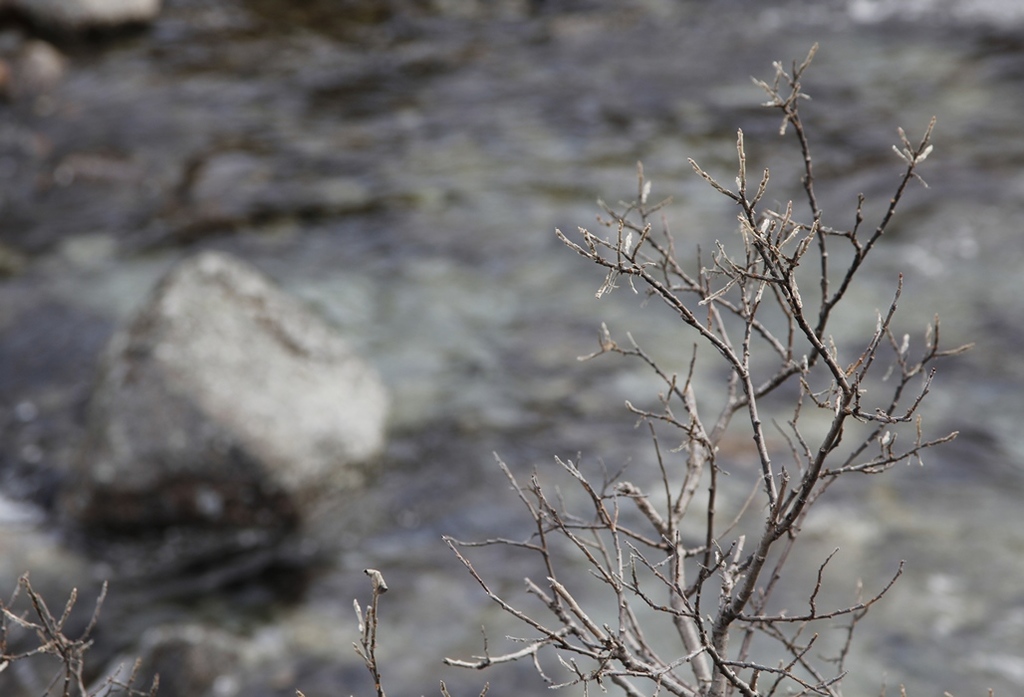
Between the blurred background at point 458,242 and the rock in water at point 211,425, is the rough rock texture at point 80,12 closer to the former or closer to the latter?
the blurred background at point 458,242

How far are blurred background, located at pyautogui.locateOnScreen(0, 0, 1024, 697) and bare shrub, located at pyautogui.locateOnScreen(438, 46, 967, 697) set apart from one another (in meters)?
0.26

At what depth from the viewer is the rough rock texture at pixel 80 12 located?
10.6 metres

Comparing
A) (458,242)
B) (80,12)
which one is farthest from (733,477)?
(80,12)

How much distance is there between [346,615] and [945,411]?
327cm

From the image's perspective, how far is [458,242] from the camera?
7445 millimetres

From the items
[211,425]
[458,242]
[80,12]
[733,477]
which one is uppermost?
[80,12]

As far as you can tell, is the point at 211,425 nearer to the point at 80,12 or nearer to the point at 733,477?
the point at 733,477

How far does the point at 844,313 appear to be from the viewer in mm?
6258

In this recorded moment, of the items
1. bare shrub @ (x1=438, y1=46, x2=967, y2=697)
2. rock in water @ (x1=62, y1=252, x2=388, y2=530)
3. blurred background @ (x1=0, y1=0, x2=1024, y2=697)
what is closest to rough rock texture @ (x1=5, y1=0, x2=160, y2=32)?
blurred background @ (x1=0, y1=0, x2=1024, y2=697)

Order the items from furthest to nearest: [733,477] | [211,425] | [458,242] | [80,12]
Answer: [80,12]
[458,242]
[733,477]
[211,425]

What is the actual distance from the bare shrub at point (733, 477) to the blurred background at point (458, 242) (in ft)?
0.86

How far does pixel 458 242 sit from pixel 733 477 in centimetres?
304

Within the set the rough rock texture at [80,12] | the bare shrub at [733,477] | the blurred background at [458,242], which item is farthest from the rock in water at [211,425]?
the rough rock texture at [80,12]

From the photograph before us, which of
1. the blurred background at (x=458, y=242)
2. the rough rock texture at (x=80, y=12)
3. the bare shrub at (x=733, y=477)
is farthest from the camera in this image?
the rough rock texture at (x=80, y=12)
